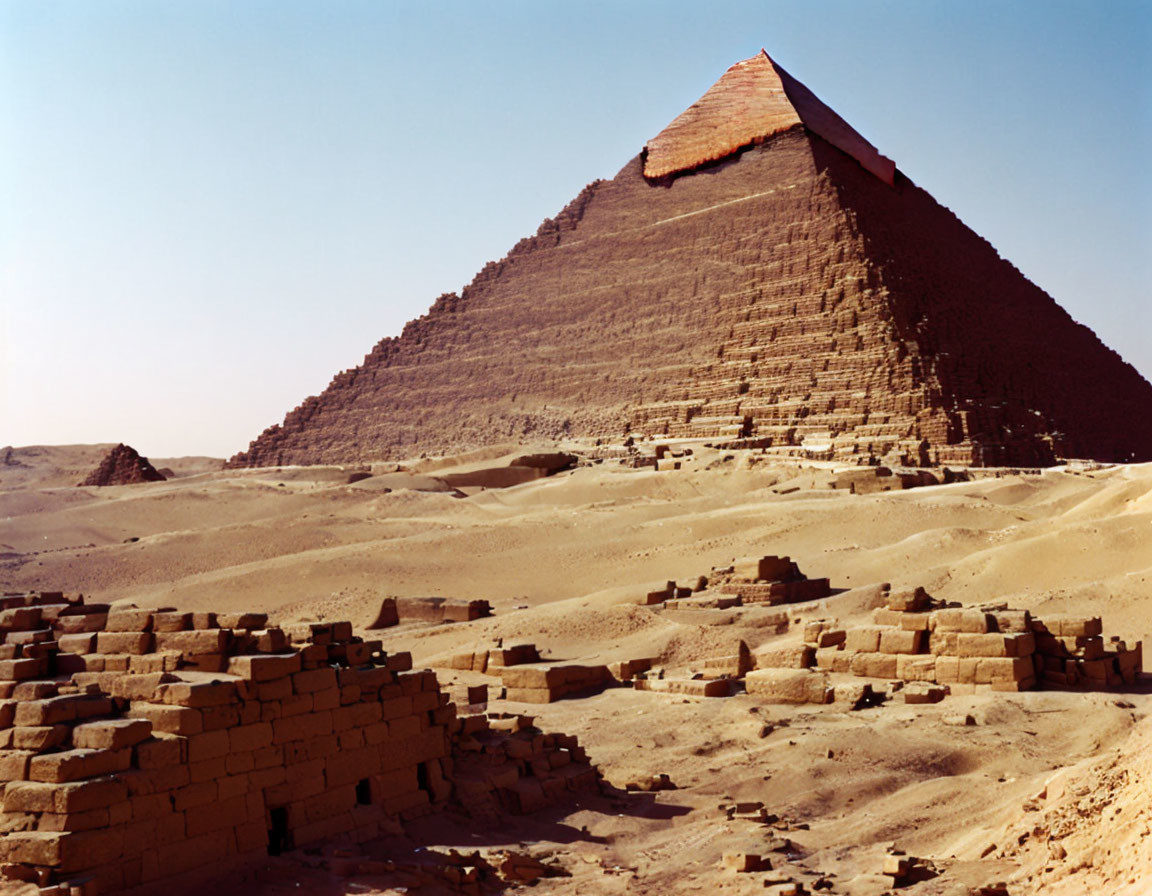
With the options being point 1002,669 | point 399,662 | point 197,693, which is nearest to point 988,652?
point 1002,669

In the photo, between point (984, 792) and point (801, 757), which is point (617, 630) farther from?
point (984, 792)

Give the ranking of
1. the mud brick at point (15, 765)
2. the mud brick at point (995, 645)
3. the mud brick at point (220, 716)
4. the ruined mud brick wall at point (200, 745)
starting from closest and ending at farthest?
the ruined mud brick wall at point (200, 745) → the mud brick at point (15, 765) → the mud brick at point (220, 716) → the mud brick at point (995, 645)

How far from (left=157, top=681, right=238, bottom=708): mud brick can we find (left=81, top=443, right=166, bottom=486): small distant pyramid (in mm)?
47677

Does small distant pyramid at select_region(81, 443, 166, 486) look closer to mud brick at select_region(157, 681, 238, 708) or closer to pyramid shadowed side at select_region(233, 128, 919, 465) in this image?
pyramid shadowed side at select_region(233, 128, 919, 465)

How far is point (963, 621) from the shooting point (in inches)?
454

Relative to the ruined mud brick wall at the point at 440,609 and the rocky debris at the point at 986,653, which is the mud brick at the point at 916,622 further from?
the ruined mud brick wall at the point at 440,609

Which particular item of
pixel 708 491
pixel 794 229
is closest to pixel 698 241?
pixel 794 229

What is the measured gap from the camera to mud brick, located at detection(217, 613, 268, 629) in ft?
26.0

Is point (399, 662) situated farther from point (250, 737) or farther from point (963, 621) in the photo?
point (963, 621)

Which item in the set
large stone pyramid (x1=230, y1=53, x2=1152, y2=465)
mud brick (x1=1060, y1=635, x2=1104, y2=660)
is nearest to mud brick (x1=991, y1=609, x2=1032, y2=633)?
mud brick (x1=1060, y1=635, x2=1104, y2=660)

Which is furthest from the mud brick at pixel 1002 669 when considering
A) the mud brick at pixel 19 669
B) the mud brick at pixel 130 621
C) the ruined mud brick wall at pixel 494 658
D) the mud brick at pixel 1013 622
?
the mud brick at pixel 19 669

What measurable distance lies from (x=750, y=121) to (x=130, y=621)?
255ft

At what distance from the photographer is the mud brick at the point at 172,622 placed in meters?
7.83

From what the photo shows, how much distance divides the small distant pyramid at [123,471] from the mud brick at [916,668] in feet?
148
